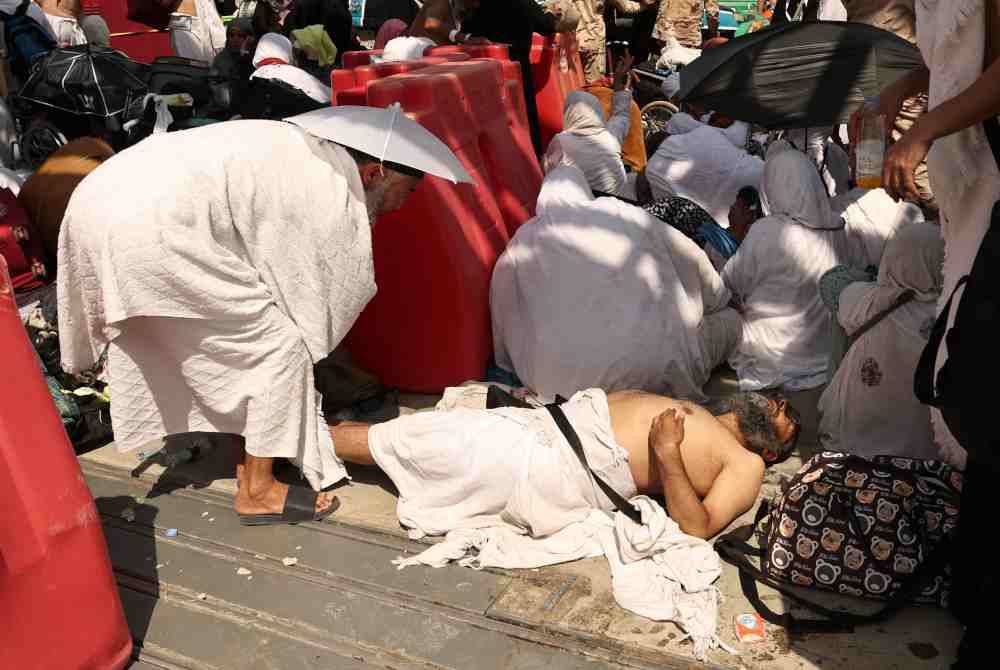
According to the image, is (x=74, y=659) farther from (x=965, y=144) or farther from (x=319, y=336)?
(x=965, y=144)

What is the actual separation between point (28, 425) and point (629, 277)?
224cm

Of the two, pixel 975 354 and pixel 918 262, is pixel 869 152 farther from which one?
pixel 975 354

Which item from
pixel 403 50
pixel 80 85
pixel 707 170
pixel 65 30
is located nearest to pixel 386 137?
pixel 403 50

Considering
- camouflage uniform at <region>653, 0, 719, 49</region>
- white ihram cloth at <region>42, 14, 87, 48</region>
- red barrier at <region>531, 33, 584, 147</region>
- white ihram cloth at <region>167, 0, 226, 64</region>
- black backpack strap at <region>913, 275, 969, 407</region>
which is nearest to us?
black backpack strap at <region>913, 275, 969, 407</region>

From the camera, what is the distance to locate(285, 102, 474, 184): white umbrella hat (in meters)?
3.01

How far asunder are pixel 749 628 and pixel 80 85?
6.27 meters

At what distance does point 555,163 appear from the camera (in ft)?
17.8

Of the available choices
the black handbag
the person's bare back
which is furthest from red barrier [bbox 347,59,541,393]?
the black handbag

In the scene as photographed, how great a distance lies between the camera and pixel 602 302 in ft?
11.8

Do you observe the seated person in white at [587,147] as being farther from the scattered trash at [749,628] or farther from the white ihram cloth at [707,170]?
the scattered trash at [749,628]

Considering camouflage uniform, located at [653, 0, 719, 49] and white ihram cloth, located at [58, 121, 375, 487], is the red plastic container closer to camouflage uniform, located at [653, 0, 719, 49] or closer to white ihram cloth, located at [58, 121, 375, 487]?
camouflage uniform, located at [653, 0, 719, 49]

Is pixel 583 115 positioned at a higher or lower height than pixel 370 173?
lower

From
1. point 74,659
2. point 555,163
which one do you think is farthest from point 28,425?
point 555,163

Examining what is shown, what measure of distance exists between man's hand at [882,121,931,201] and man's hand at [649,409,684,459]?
932mm
